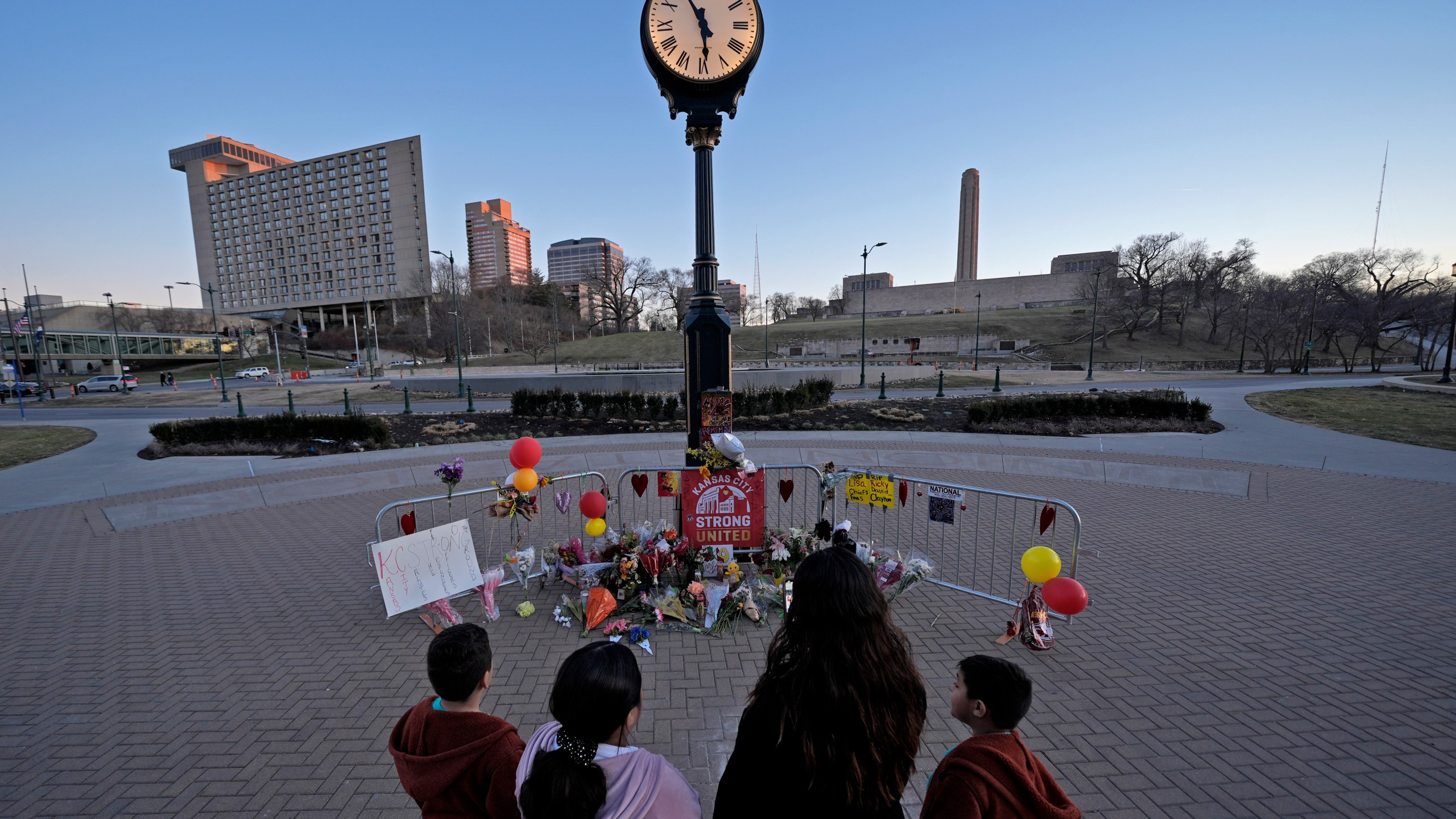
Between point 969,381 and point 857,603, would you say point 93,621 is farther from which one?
point 969,381

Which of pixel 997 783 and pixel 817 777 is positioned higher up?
pixel 817 777

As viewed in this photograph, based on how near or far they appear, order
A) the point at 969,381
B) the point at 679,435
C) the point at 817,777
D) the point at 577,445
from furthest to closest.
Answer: the point at 969,381 → the point at 679,435 → the point at 577,445 → the point at 817,777

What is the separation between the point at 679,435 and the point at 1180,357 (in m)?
65.8

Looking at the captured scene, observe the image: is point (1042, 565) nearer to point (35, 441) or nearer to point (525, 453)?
point (525, 453)

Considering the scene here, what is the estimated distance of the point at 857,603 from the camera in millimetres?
1694

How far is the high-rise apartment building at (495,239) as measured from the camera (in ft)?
471

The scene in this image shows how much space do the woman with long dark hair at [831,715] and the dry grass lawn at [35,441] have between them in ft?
65.2

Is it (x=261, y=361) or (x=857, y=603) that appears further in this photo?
(x=261, y=361)

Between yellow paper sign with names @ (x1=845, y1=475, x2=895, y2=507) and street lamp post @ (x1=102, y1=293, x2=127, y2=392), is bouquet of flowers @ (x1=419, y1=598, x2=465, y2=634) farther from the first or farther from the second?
street lamp post @ (x1=102, y1=293, x2=127, y2=392)

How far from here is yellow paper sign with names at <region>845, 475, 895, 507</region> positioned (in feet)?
18.8

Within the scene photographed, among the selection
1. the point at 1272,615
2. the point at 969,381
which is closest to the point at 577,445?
the point at 1272,615

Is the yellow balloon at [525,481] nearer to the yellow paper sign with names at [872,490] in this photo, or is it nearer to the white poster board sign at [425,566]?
the white poster board sign at [425,566]

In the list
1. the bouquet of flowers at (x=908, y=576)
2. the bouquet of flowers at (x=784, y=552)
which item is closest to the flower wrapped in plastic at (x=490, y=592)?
the bouquet of flowers at (x=784, y=552)

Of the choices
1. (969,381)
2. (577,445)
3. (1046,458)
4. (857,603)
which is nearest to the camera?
(857,603)
